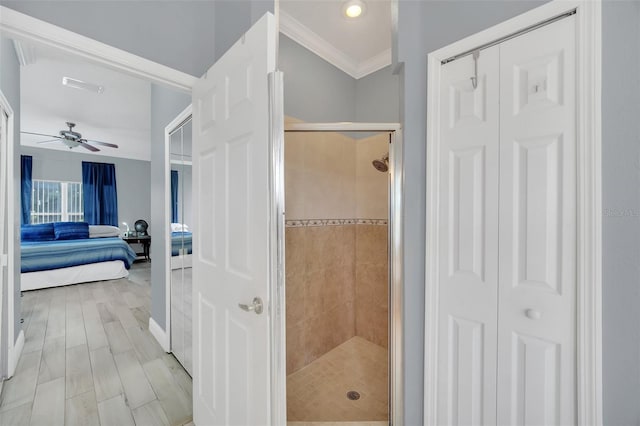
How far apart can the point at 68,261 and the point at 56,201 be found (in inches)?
118

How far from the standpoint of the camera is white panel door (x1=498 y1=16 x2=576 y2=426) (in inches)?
38.0

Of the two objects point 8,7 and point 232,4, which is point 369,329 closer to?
point 232,4

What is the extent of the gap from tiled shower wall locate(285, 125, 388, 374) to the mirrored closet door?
81cm

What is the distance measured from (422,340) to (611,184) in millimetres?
956

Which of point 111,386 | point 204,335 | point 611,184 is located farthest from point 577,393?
point 111,386

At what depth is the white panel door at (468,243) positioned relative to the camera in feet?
3.73

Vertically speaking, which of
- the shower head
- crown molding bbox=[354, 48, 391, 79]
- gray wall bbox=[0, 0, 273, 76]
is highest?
crown molding bbox=[354, 48, 391, 79]

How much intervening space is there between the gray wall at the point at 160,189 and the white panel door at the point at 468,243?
Result: 7.09 feet

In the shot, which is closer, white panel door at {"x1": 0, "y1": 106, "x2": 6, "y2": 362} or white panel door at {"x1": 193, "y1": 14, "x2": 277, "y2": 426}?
white panel door at {"x1": 193, "y1": 14, "x2": 277, "y2": 426}

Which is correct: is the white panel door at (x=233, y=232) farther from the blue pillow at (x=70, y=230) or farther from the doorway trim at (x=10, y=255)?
the blue pillow at (x=70, y=230)

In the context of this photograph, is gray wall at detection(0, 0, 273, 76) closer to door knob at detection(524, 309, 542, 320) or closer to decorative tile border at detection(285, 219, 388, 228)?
decorative tile border at detection(285, 219, 388, 228)

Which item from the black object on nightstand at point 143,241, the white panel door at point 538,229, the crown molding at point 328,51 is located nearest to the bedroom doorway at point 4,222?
the crown molding at point 328,51

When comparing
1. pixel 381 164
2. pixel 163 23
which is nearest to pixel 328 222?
pixel 381 164

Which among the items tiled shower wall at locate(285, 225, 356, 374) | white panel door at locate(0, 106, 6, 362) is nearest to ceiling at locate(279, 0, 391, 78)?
tiled shower wall at locate(285, 225, 356, 374)
